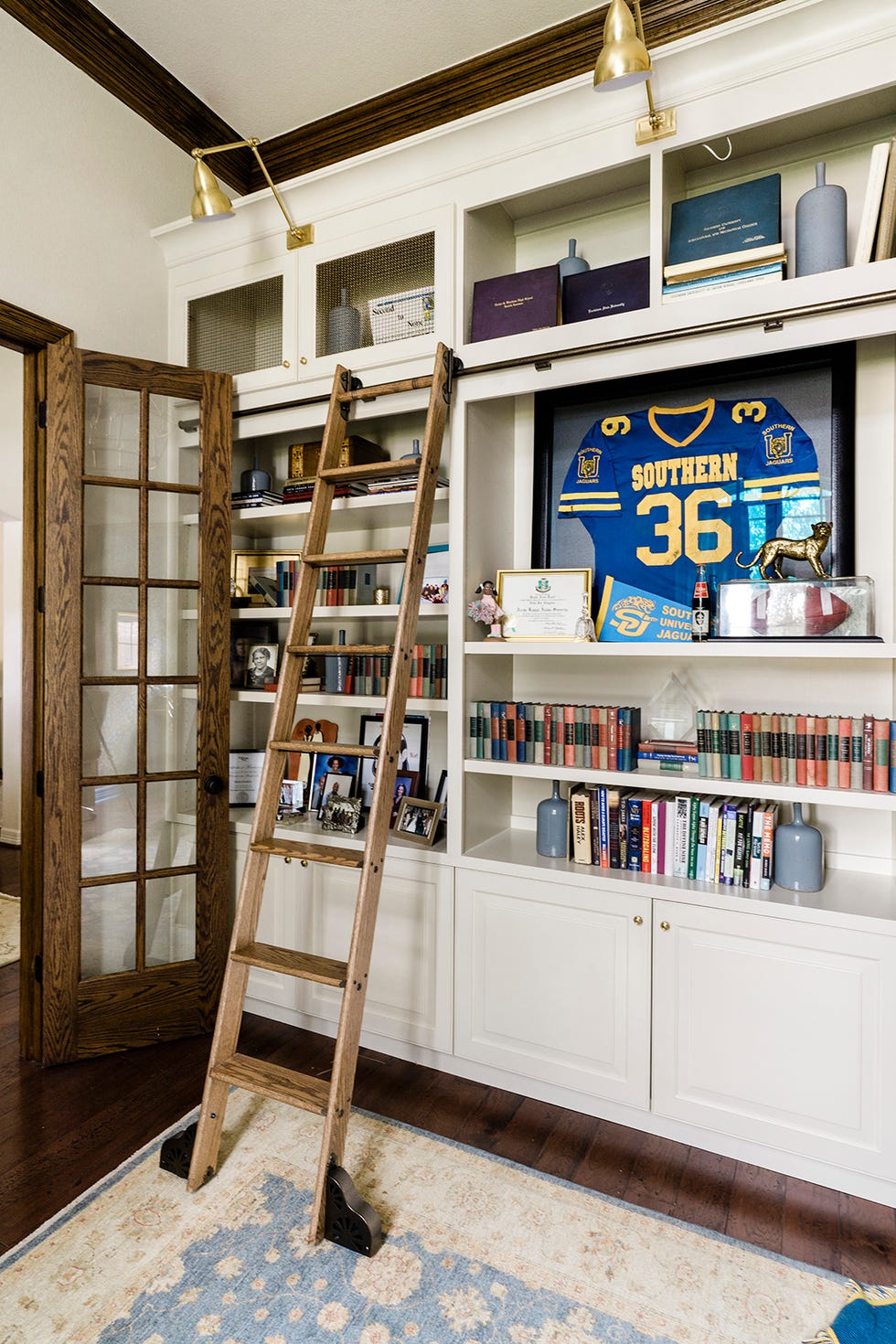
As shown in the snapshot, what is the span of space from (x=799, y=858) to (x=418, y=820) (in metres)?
1.14

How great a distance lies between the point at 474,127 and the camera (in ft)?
7.38

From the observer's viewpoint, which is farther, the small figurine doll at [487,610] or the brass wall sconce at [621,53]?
the small figurine doll at [487,610]

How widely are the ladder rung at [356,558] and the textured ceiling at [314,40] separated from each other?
1.70 metres

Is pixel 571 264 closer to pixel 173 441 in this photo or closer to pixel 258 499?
pixel 258 499

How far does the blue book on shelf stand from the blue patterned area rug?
2.43 m

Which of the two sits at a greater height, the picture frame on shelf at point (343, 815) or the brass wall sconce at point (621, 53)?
the brass wall sconce at point (621, 53)

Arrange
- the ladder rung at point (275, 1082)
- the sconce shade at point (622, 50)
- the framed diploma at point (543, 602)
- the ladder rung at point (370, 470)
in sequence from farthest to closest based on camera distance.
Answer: the framed diploma at point (543, 602) → the ladder rung at point (370, 470) → the ladder rung at point (275, 1082) → the sconce shade at point (622, 50)

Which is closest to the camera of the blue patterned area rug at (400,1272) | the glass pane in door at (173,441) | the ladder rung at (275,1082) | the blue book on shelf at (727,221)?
the blue patterned area rug at (400,1272)

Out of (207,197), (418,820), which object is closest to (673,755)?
(418,820)

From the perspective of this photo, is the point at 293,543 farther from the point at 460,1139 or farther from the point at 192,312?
the point at 460,1139

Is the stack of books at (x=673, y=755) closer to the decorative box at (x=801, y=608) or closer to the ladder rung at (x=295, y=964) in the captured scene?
the decorative box at (x=801, y=608)

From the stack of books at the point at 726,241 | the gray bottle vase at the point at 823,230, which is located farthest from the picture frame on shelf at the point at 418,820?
the gray bottle vase at the point at 823,230

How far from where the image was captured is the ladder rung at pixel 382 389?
2.29 meters

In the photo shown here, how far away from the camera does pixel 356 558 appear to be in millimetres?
2238
